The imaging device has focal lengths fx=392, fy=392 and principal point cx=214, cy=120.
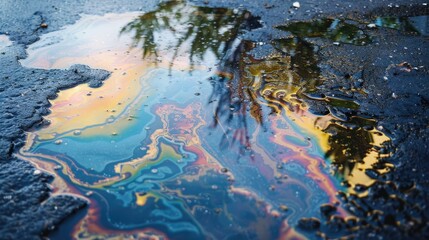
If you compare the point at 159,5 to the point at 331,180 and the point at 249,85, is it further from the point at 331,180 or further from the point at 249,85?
the point at 331,180

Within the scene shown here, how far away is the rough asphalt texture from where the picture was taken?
2.20m

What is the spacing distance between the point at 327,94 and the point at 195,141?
4.03 ft

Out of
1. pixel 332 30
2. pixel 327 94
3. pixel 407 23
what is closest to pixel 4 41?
pixel 327 94

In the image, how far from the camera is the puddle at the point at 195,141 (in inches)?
90.4

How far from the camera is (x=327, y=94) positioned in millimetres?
3305

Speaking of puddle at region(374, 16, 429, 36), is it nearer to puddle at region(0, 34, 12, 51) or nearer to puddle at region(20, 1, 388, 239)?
puddle at region(20, 1, 388, 239)

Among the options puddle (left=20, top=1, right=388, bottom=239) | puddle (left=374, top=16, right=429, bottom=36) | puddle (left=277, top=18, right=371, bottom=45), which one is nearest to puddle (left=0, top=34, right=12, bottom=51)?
puddle (left=20, top=1, right=388, bottom=239)

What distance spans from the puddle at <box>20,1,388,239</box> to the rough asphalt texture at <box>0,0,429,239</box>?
117 mm

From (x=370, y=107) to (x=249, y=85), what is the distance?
3.37 ft

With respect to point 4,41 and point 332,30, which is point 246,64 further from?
point 4,41

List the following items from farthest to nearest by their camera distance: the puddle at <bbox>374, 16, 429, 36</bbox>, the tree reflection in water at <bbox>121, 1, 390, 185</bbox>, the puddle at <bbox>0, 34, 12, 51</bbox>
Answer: the puddle at <bbox>374, 16, 429, 36</bbox> → the puddle at <bbox>0, 34, 12, 51</bbox> → the tree reflection in water at <bbox>121, 1, 390, 185</bbox>

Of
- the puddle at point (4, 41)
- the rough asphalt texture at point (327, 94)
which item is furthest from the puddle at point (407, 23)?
the puddle at point (4, 41)

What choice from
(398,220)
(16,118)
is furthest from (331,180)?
(16,118)

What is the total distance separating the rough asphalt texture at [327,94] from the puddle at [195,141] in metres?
0.12
